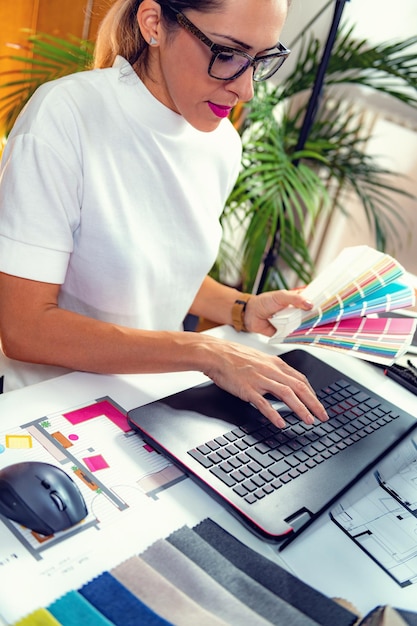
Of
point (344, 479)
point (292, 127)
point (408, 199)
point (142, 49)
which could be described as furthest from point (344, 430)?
point (408, 199)

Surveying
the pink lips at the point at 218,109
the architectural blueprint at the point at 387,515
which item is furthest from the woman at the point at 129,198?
the architectural blueprint at the point at 387,515

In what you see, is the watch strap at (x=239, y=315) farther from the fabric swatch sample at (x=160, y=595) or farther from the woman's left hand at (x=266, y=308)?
the fabric swatch sample at (x=160, y=595)

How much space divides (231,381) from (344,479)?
211mm

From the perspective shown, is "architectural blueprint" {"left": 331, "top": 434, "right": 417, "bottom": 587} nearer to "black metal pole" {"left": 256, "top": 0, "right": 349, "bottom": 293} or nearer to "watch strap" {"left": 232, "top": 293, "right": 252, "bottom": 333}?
"watch strap" {"left": 232, "top": 293, "right": 252, "bottom": 333}

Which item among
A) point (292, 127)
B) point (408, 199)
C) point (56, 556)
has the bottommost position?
point (56, 556)

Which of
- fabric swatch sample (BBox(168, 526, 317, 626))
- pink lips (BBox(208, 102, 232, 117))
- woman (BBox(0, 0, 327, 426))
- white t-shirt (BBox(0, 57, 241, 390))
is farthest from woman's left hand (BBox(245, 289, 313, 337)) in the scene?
fabric swatch sample (BBox(168, 526, 317, 626))

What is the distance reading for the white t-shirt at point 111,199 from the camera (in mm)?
944

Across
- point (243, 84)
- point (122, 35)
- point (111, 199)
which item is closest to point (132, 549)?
point (111, 199)

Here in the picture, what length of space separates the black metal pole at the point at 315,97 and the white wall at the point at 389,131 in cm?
34

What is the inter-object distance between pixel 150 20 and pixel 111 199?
0.90ft

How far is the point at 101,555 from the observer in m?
0.65

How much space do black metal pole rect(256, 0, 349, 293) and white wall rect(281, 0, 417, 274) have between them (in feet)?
1.10

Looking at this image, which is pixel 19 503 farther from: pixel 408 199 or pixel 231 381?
pixel 408 199

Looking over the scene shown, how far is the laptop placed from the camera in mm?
736
